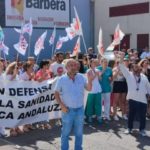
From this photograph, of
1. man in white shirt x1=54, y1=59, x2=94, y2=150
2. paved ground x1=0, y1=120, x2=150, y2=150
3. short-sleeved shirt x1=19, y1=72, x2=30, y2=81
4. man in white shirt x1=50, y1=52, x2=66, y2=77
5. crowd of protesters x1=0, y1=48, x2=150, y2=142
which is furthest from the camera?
man in white shirt x1=50, y1=52, x2=66, y2=77

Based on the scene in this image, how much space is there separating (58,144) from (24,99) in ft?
4.88

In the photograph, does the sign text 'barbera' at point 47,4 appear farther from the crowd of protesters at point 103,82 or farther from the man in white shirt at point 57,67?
the man in white shirt at point 57,67

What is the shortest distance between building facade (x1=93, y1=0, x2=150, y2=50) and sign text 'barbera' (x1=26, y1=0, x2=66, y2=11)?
3.19 m

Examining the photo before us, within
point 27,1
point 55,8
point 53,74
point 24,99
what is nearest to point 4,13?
point 27,1

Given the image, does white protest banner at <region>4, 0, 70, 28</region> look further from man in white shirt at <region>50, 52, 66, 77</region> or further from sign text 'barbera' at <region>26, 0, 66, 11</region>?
man in white shirt at <region>50, 52, 66, 77</region>

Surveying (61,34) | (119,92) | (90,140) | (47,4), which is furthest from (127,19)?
(90,140)

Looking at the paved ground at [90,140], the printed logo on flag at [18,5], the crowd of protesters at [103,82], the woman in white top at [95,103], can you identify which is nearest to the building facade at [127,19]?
the printed logo on flag at [18,5]

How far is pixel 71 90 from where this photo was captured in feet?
24.8

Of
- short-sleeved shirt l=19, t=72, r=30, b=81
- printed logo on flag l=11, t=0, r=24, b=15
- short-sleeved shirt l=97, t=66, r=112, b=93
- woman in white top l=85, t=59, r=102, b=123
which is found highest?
printed logo on flag l=11, t=0, r=24, b=15

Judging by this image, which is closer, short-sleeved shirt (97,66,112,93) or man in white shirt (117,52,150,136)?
man in white shirt (117,52,150,136)

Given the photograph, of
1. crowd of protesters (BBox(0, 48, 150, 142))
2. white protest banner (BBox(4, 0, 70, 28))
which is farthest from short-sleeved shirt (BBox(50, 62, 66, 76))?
white protest banner (BBox(4, 0, 70, 28))

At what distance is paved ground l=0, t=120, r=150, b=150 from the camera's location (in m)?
8.70

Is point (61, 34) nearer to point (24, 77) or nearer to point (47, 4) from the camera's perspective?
point (47, 4)

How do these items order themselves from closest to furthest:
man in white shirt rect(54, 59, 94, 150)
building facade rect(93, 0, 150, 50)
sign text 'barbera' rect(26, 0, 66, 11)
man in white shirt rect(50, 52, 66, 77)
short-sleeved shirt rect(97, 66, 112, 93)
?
man in white shirt rect(54, 59, 94, 150) → short-sleeved shirt rect(97, 66, 112, 93) → man in white shirt rect(50, 52, 66, 77) → sign text 'barbera' rect(26, 0, 66, 11) → building facade rect(93, 0, 150, 50)
